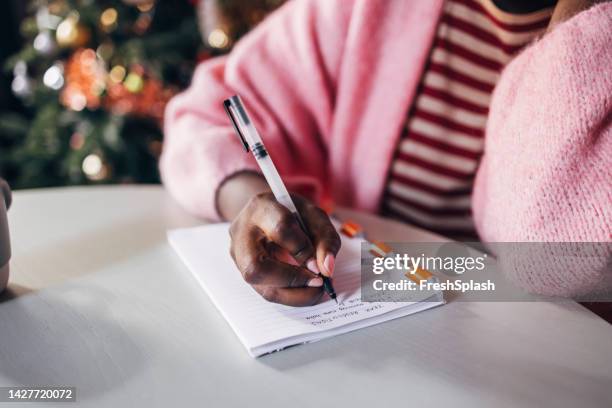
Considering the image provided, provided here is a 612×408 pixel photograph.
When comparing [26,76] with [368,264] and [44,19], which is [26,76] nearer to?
[44,19]

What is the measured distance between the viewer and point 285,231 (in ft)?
1.42

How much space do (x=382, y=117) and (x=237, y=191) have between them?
24 cm

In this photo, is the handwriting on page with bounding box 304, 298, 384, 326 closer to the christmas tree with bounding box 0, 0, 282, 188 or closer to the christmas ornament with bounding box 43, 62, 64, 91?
the christmas tree with bounding box 0, 0, 282, 188

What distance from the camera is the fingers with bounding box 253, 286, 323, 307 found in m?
0.42

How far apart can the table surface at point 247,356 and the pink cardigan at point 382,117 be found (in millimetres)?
88

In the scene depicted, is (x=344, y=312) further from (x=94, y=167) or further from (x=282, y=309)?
(x=94, y=167)

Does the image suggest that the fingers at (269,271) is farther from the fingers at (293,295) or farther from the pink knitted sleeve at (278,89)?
the pink knitted sleeve at (278,89)

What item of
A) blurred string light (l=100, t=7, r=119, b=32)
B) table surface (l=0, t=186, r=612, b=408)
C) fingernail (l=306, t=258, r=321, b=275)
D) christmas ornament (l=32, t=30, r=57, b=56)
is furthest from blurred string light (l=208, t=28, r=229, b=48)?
fingernail (l=306, t=258, r=321, b=275)

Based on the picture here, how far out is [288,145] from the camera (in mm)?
754

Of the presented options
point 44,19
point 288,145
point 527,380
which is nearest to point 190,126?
point 288,145

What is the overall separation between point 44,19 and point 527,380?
5.10 ft

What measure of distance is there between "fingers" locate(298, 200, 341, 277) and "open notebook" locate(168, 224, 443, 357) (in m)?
0.04

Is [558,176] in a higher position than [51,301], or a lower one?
higher

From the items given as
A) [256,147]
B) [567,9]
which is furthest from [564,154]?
[256,147]
